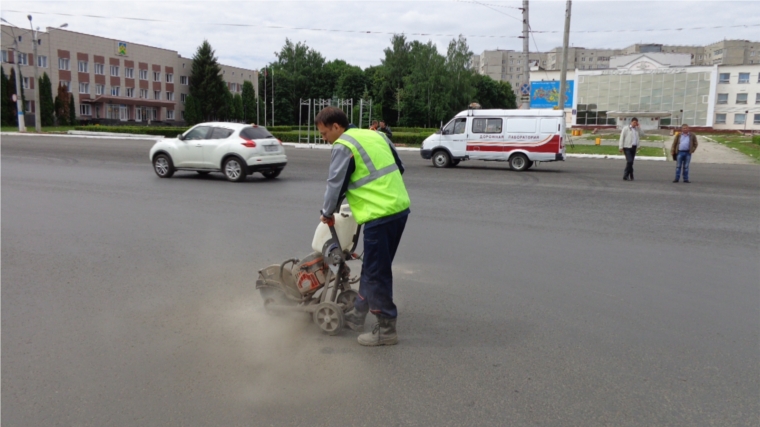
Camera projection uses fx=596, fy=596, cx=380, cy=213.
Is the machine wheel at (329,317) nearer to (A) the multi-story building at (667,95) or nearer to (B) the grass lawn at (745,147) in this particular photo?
(B) the grass lawn at (745,147)

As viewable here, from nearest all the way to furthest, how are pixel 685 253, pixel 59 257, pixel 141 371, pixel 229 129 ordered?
pixel 141 371 → pixel 59 257 → pixel 685 253 → pixel 229 129

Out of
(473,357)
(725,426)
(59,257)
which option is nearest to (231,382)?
(473,357)

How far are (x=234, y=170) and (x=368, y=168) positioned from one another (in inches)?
459

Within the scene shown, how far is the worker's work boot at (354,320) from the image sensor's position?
4.70 m

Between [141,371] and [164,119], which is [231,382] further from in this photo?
[164,119]

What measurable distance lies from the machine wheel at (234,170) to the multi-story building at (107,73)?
56096mm

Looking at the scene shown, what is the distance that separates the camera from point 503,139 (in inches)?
822

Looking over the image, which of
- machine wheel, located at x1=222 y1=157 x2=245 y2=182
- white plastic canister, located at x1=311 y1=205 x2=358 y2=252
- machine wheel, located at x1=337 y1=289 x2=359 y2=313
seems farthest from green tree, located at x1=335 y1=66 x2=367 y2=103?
white plastic canister, located at x1=311 y1=205 x2=358 y2=252

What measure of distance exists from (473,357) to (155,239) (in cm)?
545

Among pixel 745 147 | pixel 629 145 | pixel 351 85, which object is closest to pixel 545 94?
pixel 351 85

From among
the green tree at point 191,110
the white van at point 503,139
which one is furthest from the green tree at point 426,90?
the white van at point 503,139

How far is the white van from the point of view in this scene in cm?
2038

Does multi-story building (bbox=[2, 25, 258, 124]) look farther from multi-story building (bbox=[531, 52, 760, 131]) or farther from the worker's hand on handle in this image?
the worker's hand on handle

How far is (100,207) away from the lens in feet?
35.8
